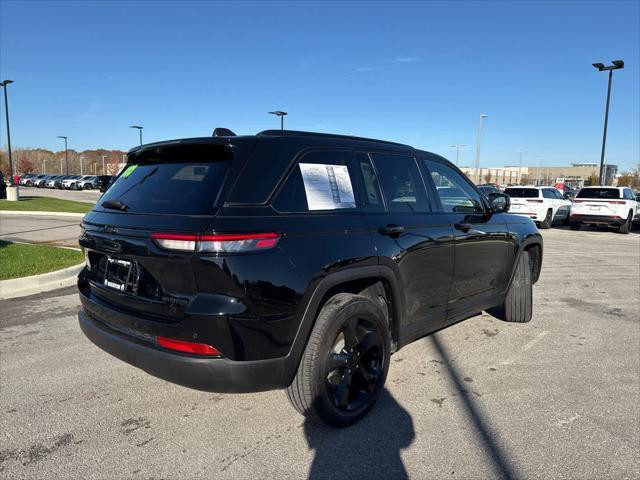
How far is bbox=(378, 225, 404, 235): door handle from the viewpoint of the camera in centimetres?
318

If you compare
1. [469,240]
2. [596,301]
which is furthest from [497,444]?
[596,301]

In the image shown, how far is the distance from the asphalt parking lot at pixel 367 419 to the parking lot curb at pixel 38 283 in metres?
1.63

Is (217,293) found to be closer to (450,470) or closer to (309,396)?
(309,396)

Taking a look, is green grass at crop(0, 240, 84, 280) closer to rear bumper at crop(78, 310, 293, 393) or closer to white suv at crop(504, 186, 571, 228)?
rear bumper at crop(78, 310, 293, 393)

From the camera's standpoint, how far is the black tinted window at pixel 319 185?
2729 mm

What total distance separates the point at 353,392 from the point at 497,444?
3.08ft

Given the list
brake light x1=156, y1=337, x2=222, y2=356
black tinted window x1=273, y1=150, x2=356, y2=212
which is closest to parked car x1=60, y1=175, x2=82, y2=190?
black tinted window x1=273, y1=150, x2=356, y2=212

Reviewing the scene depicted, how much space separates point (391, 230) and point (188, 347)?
1.55m

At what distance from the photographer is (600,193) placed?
1727cm

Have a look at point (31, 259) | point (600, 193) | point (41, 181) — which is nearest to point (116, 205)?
point (31, 259)

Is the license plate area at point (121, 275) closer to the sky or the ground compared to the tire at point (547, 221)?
closer to the sky

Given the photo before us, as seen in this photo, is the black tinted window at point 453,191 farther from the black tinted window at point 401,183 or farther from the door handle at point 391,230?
the door handle at point 391,230

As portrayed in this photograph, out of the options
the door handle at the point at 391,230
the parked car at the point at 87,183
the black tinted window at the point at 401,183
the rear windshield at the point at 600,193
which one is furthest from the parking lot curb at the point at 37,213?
the parked car at the point at 87,183

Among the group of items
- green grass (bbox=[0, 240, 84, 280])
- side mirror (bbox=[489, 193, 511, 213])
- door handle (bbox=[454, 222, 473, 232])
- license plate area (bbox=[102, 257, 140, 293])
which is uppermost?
side mirror (bbox=[489, 193, 511, 213])
